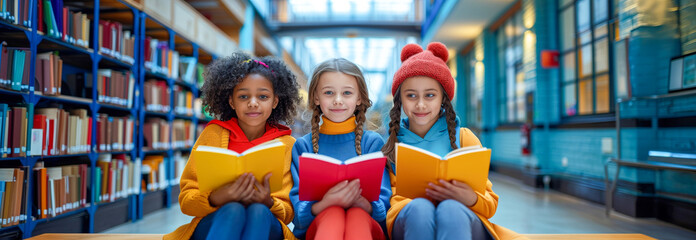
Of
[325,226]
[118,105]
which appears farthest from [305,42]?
[325,226]

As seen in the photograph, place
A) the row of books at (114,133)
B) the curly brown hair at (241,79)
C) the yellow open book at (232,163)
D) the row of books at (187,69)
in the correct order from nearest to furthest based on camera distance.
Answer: the yellow open book at (232,163) < the curly brown hair at (241,79) < the row of books at (114,133) < the row of books at (187,69)

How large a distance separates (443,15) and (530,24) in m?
2.24

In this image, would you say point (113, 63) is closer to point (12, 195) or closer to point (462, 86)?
point (12, 195)

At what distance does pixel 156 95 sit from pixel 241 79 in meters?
2.26

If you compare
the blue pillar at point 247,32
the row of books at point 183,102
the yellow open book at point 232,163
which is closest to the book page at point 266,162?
the yellow open book at point 232,163

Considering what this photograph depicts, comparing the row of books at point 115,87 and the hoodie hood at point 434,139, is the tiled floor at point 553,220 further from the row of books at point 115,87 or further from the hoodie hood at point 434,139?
the hoodie hood at point 434,139

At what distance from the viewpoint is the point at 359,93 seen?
1.58m

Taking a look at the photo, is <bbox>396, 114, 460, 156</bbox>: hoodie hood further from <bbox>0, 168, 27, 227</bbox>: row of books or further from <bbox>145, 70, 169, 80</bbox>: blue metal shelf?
<bbox>145, 70, 169, 80</bbox>: blue metal shelf

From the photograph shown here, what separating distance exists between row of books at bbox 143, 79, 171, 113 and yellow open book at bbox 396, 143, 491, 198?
2811mm

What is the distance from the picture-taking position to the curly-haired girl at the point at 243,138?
47.1 inches

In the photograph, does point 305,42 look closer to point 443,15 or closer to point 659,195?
point 443,15

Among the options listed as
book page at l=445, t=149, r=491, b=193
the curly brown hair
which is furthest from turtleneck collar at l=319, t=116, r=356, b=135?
book page at l=445, t=149, r=491, b=193

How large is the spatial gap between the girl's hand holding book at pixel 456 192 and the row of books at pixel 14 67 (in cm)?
227

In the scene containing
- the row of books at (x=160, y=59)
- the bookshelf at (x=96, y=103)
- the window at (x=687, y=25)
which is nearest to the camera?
the bookshelf at (x=96, y=103)
